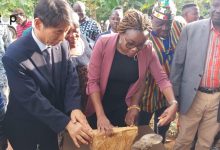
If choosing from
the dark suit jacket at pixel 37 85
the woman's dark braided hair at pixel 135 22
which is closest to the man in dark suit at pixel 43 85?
the dark suit jacket at pixel 37 85

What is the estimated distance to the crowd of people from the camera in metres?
1.53

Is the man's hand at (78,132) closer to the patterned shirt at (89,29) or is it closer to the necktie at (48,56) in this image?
the necktie at (48,56)

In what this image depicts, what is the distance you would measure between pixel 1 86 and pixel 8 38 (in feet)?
2.17

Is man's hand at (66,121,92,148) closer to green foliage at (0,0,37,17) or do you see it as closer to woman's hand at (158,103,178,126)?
woman's hand at (158,103,178,126)

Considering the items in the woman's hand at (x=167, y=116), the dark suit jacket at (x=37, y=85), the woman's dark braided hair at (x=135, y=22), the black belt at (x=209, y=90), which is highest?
the woman's dark braided hair at (x=135, y=22)

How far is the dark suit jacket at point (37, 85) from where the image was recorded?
4.94ft

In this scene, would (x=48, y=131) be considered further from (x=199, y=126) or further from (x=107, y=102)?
(x=199, y=126)

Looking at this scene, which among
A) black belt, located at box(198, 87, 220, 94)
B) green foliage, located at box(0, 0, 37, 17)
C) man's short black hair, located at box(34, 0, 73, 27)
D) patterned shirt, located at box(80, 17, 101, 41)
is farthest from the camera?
green foliage, located at box(0, 0, 37, 17)

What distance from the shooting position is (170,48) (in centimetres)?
279

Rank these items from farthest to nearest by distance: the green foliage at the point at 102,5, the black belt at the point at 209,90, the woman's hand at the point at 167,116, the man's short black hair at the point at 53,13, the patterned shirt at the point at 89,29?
the green foliage at the point at 102,5 < the patterned shirt at the point at 89,29 < the black belt at the point at 209,90 < the woman's hand at the point at 167,116 < the man's short black hair at the point at 53,13

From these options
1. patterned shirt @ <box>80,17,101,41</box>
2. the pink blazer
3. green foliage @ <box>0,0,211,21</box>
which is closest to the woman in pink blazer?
the pink blazer

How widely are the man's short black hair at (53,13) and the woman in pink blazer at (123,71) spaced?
1.50 ft

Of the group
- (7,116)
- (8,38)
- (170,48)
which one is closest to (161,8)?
(170,48)

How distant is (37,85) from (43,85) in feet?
0.12
